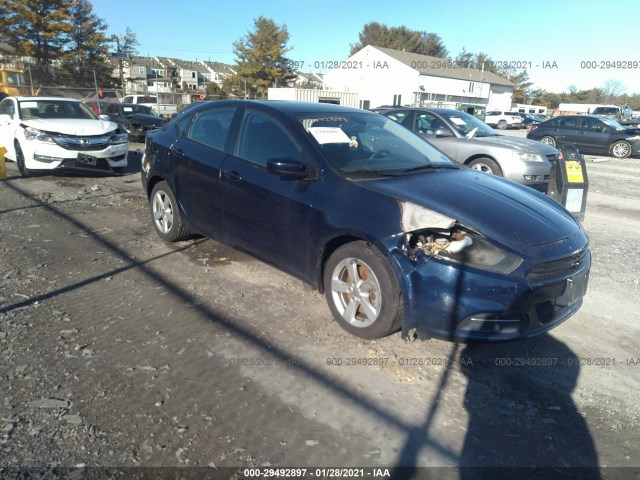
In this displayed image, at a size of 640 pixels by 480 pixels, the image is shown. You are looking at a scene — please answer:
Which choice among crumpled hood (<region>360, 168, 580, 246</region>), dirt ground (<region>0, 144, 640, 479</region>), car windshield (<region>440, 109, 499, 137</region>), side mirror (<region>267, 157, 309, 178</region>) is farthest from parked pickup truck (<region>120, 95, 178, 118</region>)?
crumpled hood (<region>360, 168, 580, 246</region>)

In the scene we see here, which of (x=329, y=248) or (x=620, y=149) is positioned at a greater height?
(x=329, y=248)

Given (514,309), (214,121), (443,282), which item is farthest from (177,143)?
(514,309)

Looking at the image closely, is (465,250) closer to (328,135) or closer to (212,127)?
(328,135)

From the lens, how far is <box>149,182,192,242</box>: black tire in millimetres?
5230

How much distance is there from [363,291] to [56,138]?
25.1 feet

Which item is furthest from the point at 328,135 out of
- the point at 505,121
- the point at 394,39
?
the point at 394,39

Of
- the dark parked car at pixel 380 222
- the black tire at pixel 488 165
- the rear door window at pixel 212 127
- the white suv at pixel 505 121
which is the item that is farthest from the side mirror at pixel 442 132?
the white suv at pixel 505 121

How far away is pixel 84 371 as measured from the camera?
9.87 feet

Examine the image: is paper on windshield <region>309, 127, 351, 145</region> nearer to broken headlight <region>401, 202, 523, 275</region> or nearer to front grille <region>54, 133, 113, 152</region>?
broken headlight <region>401, 202, 523, 275</region>

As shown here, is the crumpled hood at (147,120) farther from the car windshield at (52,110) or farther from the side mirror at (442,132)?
the side mirror at (442,132)

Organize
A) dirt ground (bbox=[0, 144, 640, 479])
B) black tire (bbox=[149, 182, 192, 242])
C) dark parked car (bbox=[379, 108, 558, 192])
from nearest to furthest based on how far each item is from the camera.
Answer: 1. dirt ground (bbox=[0, 144, 640, 479])
2. black tire (bbox=[149, 182, 192, 242])
3. dark parked car (bbox=[379, 108, 558, 192])

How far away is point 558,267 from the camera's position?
10.1ft

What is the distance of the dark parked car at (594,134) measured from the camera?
1772cm

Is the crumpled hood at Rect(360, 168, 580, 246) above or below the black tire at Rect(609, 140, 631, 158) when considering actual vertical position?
above
